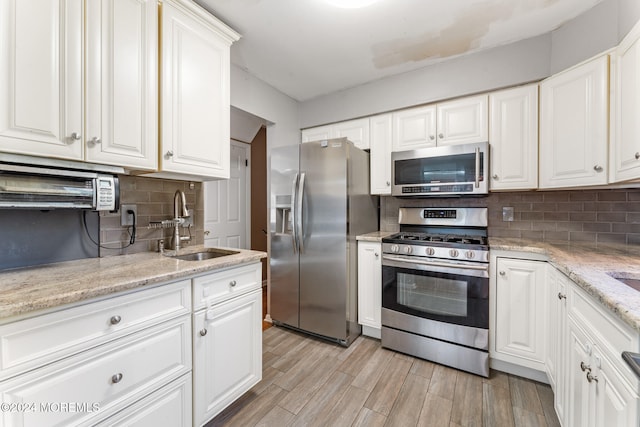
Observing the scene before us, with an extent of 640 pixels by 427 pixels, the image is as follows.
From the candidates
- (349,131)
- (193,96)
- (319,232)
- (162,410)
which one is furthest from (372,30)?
(162,410)

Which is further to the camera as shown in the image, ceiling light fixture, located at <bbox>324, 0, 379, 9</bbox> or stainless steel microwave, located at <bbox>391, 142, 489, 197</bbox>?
stainless steel microwave, located at <bbox>391, 142, 489, 197</bbox>

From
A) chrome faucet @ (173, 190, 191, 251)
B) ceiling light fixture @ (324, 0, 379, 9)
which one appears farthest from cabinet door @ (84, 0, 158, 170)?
ceiling light fixture @ (324, 0, 379, 9)

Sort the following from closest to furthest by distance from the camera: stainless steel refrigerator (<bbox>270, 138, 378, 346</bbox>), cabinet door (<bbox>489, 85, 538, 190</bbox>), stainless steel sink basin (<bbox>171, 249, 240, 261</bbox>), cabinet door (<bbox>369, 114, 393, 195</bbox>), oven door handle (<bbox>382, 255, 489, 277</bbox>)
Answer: stainless steel sink basin (<bbox>171, 249, 240, 261</bbox>), oven door handle (<bbox>382, 255, 489, 277</bbox>), cabinet door (<bbox>489, 85, 538, 190</bbox>), stainless steel refrigerator (<bbox>270, 138, 378, 346</bbox>), cabinet door (<bbox>369, 114, 393, 195</bbox>)

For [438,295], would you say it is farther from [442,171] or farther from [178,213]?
[178,213]

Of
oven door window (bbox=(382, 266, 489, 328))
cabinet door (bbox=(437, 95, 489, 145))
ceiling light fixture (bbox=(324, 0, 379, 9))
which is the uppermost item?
ceiling light fixture (bbox=(324, 0, 379, 9))

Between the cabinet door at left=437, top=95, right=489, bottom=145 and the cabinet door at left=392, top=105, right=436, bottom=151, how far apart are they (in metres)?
0.07

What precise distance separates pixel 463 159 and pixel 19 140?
106 inches

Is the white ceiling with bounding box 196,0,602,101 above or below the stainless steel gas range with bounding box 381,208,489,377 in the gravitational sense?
above

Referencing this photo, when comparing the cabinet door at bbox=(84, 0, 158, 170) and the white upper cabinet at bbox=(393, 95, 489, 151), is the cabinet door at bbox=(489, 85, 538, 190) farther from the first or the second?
the cabinet door at bbox=(84, 0, 158, 170)

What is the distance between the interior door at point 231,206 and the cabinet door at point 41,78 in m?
1.98

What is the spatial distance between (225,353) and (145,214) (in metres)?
1.05

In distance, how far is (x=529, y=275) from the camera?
1825mm

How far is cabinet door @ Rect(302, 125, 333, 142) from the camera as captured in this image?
306 centimetres

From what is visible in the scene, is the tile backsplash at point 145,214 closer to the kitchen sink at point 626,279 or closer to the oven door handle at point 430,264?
the oven door handle at point 430,264
